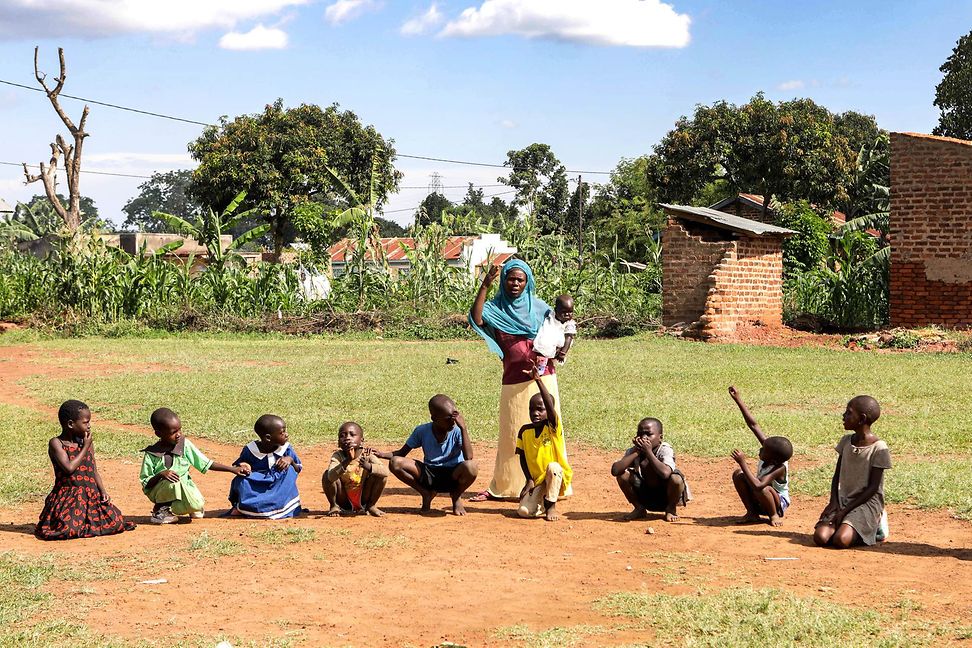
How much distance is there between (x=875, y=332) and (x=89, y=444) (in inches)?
632

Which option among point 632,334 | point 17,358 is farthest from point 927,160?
point 17,358

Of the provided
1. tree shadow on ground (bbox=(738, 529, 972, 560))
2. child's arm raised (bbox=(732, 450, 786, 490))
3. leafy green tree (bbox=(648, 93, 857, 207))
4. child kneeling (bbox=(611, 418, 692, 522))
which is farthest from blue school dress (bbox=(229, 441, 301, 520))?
leafy green tree (bbox=(648, 93, 857, 207))

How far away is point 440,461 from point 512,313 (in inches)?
44.4

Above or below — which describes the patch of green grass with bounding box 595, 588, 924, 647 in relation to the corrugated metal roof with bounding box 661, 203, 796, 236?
below

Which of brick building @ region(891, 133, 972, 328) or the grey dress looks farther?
brick building @ region(891, 133, 972, 328)

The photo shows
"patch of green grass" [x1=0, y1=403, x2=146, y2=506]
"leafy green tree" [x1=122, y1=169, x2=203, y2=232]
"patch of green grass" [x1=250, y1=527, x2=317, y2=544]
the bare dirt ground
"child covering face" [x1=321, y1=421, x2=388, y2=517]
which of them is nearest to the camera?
the bare dirt ground

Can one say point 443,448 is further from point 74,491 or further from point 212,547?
point 74,491

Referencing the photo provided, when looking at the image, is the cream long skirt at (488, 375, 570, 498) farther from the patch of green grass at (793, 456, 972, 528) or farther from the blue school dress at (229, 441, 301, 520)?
the patch of green grass at (793, 456, 972, 528)

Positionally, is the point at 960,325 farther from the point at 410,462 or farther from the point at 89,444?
the point at 89,444

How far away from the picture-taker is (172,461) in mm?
6840

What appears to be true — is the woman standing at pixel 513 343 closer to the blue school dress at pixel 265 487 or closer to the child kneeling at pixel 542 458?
the child kneeling at pixel 542 458

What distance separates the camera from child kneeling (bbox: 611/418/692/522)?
6.74 metres

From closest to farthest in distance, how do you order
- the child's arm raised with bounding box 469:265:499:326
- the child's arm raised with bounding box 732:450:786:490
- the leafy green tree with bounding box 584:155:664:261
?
the child's arm raised with bounding box 732:450:786:490, the child's arm raised with bounding box 469:265:499:326, the leafy green tree with bounding box 584:155:664:261

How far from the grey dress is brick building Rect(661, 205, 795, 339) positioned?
13.6m
